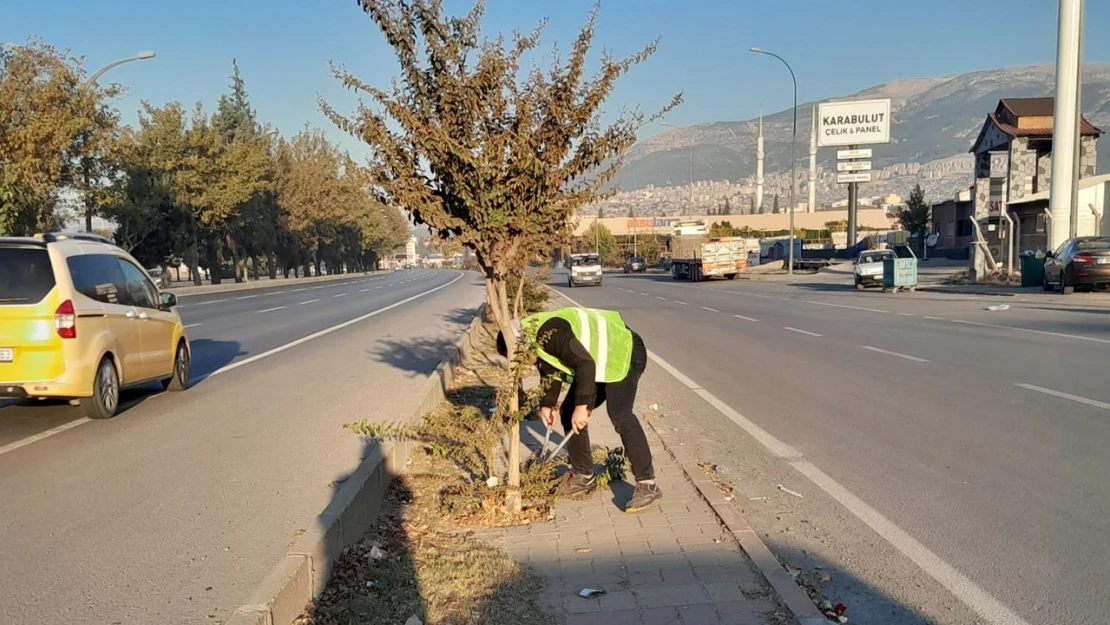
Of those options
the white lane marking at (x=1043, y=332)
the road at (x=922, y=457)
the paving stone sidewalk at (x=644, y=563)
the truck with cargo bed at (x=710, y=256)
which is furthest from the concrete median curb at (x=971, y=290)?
the paving stone sidewalk at (x=644, y=563)

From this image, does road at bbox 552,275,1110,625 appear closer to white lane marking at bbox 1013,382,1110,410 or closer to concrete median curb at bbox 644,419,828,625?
white lane marking at bbox 1013,382,1110,410

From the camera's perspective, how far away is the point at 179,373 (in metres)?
10.5

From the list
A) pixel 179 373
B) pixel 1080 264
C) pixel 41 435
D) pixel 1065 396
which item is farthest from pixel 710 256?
pixel 41 435

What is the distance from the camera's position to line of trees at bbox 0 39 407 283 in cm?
2591

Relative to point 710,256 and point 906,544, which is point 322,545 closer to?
point 906,544

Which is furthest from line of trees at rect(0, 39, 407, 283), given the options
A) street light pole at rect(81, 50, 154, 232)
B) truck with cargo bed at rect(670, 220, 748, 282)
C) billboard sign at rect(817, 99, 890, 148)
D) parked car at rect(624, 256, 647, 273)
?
billboard sign at rect(817, 99, 890, 148)

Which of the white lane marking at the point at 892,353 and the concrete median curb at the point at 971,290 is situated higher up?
the white lane marking at the point at 892,353

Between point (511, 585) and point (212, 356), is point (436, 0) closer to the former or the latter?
point (511, 585)

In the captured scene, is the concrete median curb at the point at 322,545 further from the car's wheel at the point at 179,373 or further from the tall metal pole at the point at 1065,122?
the tall metal pole at the point at 1065,122

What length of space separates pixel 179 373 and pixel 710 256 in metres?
37.0

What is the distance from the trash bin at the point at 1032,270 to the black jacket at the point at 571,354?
26.2m

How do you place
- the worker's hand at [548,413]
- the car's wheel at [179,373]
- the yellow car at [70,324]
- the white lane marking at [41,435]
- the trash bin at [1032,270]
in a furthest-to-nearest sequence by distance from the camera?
the trash bin at [1032,270]
the car's wheel at [179,373]
the yellow car at [70,324]
the white lane marking at [41,435]
the worker's hand at [548,413]

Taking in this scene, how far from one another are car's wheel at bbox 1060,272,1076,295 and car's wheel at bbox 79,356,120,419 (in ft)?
78.2

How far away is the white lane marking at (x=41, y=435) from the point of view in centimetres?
735
